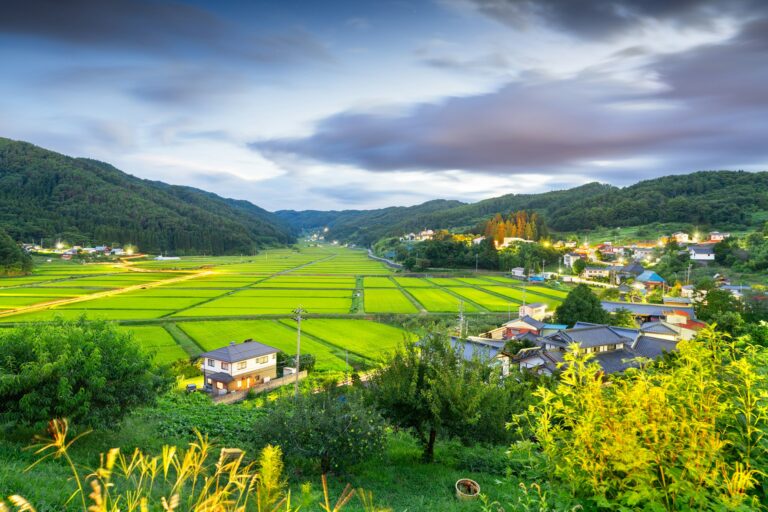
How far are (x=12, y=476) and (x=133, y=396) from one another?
287 inches

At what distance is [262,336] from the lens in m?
40.4

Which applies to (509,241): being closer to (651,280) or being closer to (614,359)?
(651,280)

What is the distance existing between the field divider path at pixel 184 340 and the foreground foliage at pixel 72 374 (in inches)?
835

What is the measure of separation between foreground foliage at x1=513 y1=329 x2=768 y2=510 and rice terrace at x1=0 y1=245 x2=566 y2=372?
17.8 m

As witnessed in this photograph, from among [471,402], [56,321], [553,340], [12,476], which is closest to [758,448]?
[471,402]

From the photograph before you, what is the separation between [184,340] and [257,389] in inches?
583

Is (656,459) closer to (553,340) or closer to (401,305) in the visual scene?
(553,340)

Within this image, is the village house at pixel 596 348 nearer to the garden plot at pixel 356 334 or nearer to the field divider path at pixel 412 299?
the garden plot at pixel 356 334

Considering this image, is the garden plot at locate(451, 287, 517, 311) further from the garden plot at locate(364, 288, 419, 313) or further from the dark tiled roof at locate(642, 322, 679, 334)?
the dark tiled roof at locate(642, 322, 679, 334)

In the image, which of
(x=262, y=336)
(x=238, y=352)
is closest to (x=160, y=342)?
(x=262, y=336)

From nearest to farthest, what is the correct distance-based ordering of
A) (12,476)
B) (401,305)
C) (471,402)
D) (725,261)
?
(12,476) → (471,402) → (401,305) → (725,261)

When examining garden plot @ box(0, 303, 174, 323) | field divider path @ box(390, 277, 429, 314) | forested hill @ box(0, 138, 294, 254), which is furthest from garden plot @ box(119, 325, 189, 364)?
forested hill @ box(0, 138, 294, 254)

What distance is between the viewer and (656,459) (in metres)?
3.73

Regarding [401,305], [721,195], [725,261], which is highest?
[721,195]
